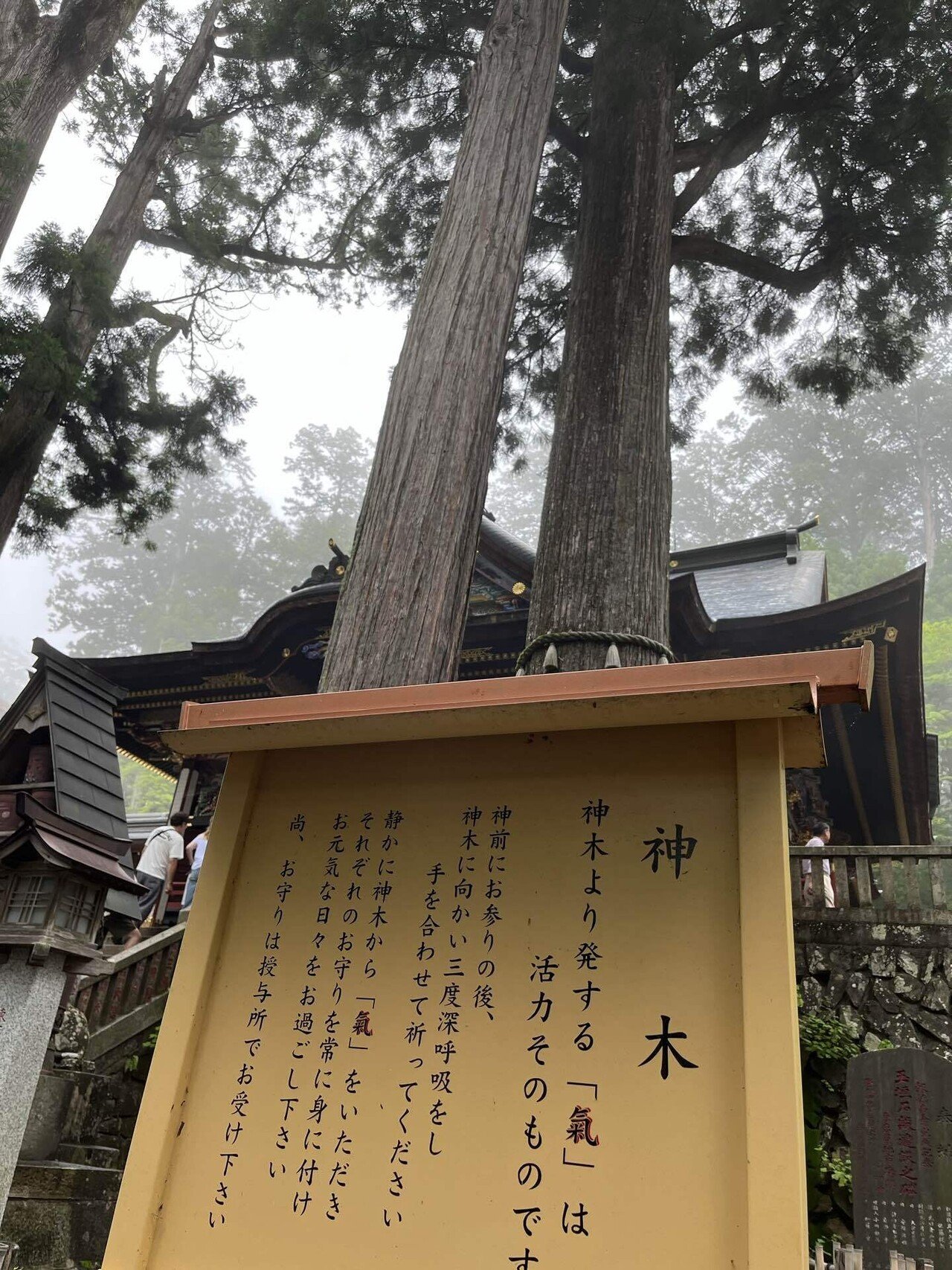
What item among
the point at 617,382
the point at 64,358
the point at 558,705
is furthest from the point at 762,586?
the point at 558,705

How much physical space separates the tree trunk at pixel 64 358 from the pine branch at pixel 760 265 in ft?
13.5

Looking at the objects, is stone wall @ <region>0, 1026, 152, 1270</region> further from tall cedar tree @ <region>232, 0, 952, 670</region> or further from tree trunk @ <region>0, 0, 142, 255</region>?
tree trunk @ <region>0, 0, 142, 255</region>

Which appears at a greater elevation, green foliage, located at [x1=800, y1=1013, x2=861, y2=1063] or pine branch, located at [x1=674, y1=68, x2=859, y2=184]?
pine branch, located at [x1=674, y1=68, x2=859, y2=184]

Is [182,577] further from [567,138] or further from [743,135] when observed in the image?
[743,135]

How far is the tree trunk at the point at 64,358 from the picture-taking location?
5949 mm

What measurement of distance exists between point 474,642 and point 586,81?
15.5ft

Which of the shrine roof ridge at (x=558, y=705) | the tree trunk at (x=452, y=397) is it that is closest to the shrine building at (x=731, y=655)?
the tree trunk at (x=452, y=397)

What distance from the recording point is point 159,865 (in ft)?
26.9

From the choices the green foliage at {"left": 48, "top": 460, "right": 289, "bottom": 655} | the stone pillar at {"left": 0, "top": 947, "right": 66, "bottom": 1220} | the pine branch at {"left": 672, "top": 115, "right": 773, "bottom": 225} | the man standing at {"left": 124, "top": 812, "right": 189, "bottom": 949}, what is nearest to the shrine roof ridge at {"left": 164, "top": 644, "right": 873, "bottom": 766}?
the stone pillar at {"left": 0, "top": 947, "right": 66, "bottom": 1220}

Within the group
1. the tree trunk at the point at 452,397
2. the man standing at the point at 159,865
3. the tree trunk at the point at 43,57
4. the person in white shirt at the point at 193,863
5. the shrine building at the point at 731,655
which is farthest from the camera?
the man standing at the point at 159,865

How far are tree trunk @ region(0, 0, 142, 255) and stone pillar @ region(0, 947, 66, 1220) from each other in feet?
16.0

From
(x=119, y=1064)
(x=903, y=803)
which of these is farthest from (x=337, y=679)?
(x=903, y=803)

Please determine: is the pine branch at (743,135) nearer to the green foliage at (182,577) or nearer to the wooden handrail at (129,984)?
the wooden handrail at (129,984)

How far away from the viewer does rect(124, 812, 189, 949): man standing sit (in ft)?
26.6
